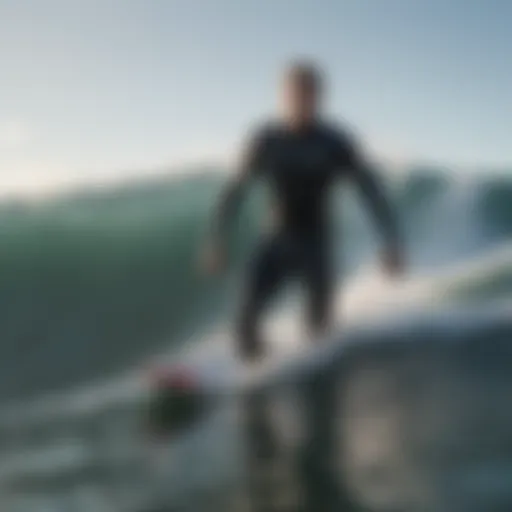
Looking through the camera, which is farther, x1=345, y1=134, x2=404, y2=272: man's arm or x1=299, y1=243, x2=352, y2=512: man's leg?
x1=345, y1=134, x2=404, y2=272: man's arm

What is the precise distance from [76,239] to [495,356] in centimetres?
88

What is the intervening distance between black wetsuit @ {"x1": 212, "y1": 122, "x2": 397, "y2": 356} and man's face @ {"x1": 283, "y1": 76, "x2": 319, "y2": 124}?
2cm

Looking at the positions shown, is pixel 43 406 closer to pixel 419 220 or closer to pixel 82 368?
pixel 82 368

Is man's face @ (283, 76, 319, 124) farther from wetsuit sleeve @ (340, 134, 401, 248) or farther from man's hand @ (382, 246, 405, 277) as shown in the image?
man's hand @ (382, 246, 405, 277)

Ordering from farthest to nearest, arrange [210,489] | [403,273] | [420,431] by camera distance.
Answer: [403,273] → [420,431] → [210,489]

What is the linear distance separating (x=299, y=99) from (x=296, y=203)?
19cm

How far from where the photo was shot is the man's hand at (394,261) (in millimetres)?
1989

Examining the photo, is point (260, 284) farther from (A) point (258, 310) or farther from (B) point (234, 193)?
(B) point (234, 193)

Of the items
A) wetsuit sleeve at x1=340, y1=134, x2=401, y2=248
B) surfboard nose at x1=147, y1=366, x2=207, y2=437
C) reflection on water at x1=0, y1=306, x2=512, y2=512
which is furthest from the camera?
wetsuit sleeve at x1=340, y1=134, x2=401, y2=248

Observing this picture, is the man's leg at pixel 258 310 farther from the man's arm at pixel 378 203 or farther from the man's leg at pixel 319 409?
the man's arm at pixel 378 203

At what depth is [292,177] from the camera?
195 centimetres

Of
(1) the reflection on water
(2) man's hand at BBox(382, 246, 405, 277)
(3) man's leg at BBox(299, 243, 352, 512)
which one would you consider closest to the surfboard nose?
(1) the reflection on water

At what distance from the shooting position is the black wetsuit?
6.33ft

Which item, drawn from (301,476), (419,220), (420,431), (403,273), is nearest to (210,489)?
(301,476)
